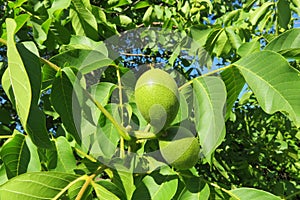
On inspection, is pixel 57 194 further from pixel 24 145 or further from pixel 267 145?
pixel 267 145

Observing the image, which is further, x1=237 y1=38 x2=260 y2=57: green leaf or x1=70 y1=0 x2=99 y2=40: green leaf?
x1=70 y1=0 x2=99 y2=40: green leaf

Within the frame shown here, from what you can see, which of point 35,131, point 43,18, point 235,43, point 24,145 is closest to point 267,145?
point 235,43

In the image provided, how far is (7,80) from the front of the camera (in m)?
Result: 0.91

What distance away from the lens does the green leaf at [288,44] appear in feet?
3.78

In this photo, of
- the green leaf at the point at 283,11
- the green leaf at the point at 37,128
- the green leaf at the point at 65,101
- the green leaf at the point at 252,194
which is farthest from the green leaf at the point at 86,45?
the green leaf at the point at 283,11

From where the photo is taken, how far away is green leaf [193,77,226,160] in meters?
1.07

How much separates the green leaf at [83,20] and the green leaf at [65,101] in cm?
77

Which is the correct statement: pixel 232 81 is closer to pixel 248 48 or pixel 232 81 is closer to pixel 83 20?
pixel 248 48

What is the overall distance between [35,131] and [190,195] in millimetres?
565

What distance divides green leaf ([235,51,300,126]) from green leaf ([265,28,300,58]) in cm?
11

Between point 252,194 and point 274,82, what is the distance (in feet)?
1.14

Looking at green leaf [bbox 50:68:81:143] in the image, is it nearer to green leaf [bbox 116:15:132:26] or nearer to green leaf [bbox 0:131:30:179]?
green leaf [bbox 0:131:30:179]

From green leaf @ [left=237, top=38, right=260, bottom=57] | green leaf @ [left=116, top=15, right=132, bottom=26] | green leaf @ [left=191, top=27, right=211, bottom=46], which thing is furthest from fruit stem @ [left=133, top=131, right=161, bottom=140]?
green leaf @ [left=116, top=15, right=132, bottom=26]

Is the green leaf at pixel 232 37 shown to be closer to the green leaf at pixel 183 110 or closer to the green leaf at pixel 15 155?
the green leaf at pixel 183 110
